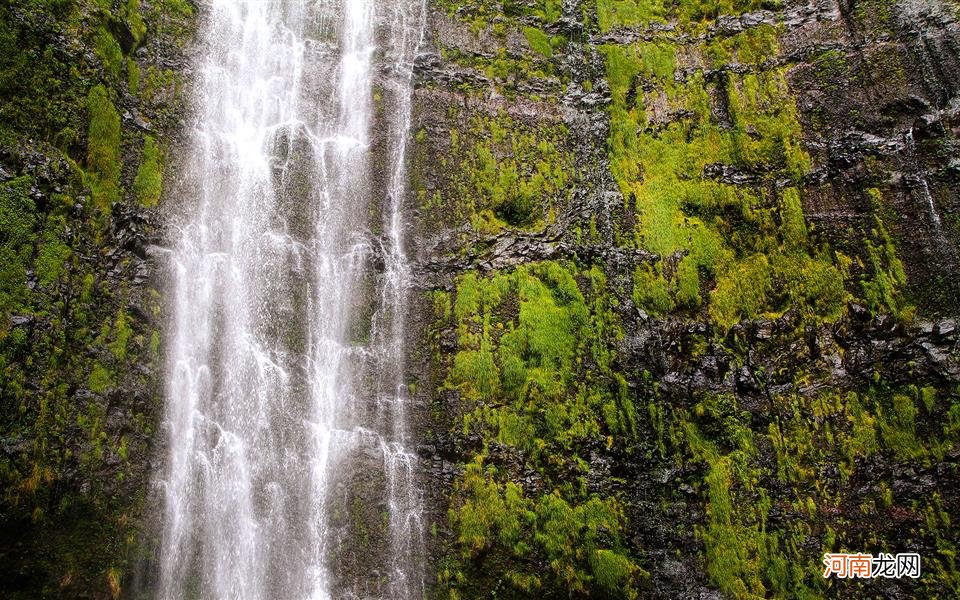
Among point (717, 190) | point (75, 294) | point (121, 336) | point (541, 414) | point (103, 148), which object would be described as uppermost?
point (103, 148)

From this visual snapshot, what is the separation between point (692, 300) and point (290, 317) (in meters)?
10.5

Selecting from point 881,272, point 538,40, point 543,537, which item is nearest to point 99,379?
point 543,537

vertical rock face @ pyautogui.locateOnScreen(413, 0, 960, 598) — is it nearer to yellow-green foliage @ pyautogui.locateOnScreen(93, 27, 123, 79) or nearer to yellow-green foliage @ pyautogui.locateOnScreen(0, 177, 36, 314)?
yellow-green foliage @ pyautogui.locateOnScreen(93, 27, 123, 79)

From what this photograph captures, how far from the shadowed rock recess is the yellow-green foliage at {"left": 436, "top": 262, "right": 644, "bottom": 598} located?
0.21 feet

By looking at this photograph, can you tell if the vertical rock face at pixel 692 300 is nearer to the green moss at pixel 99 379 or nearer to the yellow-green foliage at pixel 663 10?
the yellow-green foliage at pixel 663 10

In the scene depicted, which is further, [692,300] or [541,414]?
[692,300]

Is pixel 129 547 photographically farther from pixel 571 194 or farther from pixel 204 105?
pixel 571 194

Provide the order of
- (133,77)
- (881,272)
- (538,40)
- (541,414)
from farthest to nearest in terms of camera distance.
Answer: (538,40), (133,77), (541,414), (881,272)

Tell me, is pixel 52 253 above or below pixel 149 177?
below

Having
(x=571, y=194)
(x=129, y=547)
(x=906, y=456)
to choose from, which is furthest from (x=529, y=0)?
(x=129, y=547)

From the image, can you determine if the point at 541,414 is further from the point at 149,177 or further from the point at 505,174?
the point at 149,177

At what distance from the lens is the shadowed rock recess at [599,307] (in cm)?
1255

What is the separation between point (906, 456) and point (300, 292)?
14.7 m

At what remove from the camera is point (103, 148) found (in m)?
14.4
